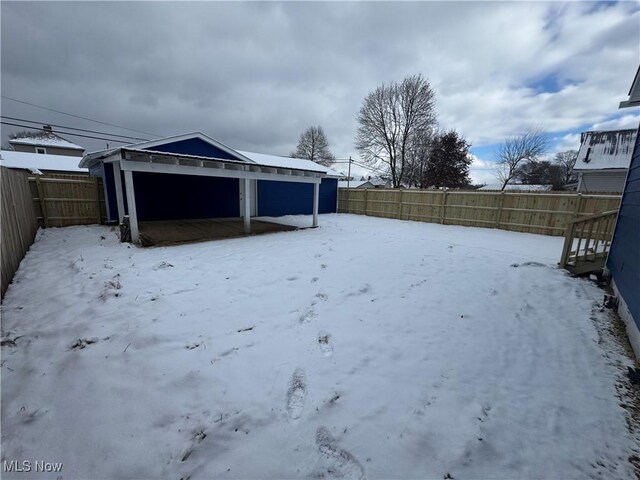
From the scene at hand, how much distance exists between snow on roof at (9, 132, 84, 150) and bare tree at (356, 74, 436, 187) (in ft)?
97.7

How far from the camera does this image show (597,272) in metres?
5.04

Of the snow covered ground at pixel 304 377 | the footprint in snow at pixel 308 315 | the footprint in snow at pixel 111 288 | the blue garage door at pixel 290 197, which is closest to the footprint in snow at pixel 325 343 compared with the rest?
the snow covered ground at pixel 304 377

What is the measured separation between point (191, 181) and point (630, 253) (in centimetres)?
1260

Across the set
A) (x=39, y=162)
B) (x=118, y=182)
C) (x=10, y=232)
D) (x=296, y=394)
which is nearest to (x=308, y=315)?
(x=296, y=394)

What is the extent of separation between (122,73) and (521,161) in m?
39.3

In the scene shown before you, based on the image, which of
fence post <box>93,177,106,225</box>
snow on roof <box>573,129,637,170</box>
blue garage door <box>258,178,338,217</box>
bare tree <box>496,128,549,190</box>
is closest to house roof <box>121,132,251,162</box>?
blue garage door <box>258,178,338,217</box>

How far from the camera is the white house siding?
1455 cm

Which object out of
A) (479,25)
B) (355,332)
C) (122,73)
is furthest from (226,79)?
(355,332)

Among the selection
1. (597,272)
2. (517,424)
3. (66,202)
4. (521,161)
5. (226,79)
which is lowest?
(517,424)

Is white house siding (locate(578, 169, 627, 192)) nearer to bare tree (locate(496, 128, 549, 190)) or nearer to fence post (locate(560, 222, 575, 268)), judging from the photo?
fence post (locate(560, 222, 575, 268))

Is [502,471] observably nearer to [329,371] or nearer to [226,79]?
[329,371]

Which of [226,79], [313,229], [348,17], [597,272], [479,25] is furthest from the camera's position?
[226,79]

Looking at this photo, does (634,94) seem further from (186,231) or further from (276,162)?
(276,162)

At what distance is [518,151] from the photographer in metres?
29.6
